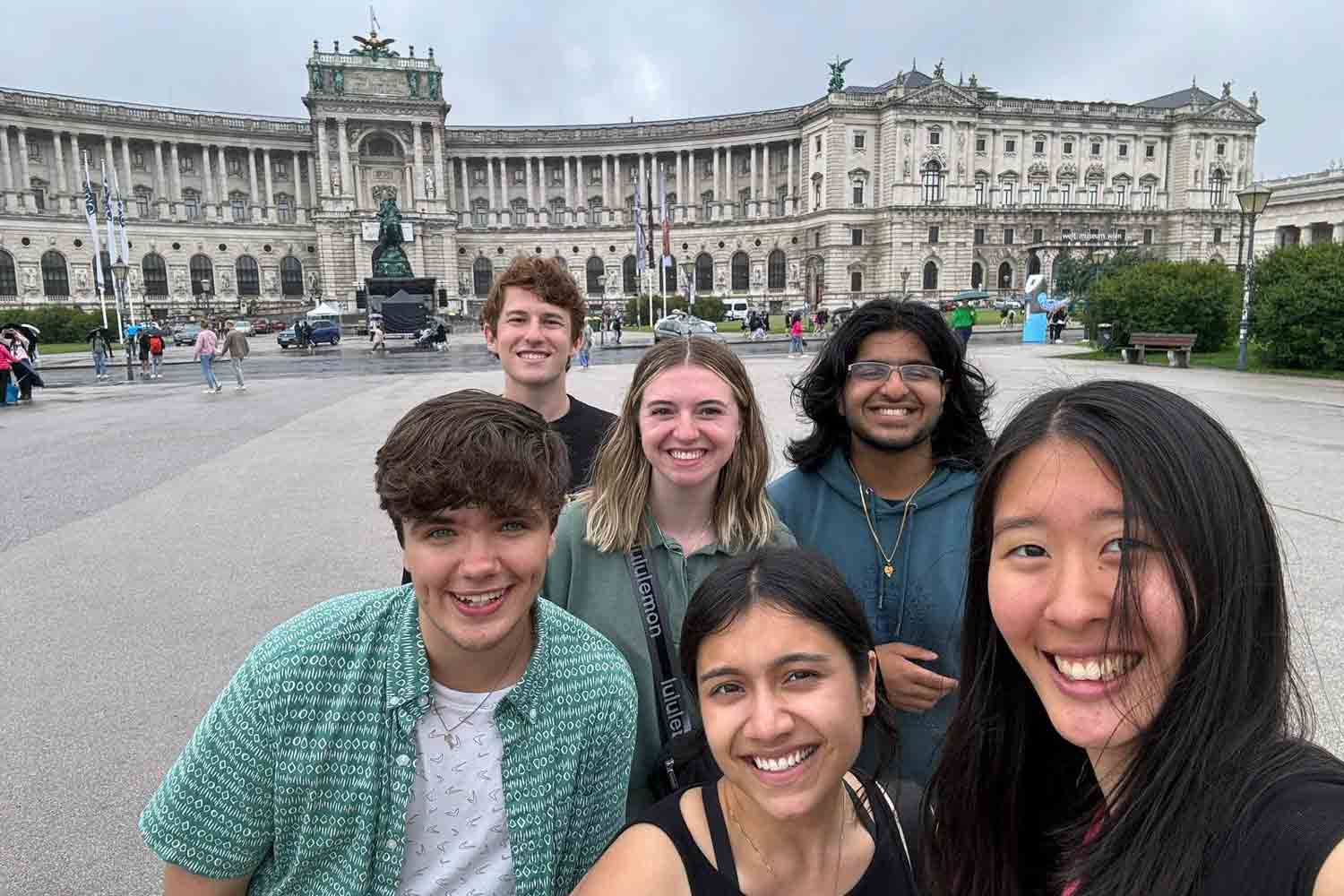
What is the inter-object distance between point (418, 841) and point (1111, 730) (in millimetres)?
1452

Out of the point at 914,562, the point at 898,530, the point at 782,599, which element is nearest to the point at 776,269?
the point at 898,530

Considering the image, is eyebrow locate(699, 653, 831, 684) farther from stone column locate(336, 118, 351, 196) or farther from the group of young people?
stone column locate(336, 118, 351, 196)

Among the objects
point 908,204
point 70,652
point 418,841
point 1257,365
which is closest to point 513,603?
point 418,841

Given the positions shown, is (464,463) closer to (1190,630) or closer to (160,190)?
(1190,630)

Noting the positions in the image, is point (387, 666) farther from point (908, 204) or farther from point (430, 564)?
point (908, 204)

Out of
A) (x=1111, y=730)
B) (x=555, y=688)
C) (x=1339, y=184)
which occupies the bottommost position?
(x=555, y=688)

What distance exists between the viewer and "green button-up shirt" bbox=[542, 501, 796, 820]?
8.13 ft

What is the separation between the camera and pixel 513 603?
1915 millimetres

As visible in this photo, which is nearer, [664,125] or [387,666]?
[387,666]

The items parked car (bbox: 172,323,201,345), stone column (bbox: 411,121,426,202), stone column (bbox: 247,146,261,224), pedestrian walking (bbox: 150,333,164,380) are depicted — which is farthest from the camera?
stone column (bbox: 247,146,261,224)

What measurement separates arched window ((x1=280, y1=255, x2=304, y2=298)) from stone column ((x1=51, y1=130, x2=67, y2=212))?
16.8 metres

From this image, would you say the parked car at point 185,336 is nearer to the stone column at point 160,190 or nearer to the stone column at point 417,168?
the stone column at point 160,190

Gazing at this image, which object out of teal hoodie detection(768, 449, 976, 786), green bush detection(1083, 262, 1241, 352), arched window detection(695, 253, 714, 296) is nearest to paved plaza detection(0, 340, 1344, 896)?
teal hoodie detection(768, 449, 976, 786)

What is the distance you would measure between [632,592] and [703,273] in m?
85.3
